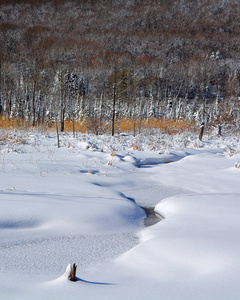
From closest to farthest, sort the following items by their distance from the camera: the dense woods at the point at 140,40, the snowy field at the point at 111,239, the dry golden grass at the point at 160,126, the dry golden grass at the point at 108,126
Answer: the snowy field at the point at 111,239 < the dry golden grass at the point at 108,126 < the dry golden grass at the point at 160,126 < the dense woods at the point at 140,40

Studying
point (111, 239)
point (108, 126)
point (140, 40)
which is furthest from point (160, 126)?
point (140, 40)

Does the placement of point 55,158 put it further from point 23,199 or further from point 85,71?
point 85,71

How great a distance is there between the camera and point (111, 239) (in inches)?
79.4

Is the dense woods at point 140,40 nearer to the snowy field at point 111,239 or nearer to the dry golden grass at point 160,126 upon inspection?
the dry golden grass at point 160,126

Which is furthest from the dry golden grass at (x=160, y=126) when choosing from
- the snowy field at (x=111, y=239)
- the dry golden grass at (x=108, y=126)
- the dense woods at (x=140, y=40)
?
the dense woods at (x=140, y=40)

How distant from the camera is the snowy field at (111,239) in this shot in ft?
3.65

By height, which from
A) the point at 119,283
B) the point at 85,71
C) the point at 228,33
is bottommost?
the point at 119,283

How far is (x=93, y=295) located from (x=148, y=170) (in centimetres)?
443

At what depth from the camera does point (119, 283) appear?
119 cm

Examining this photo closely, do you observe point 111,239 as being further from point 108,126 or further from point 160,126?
point 160,126

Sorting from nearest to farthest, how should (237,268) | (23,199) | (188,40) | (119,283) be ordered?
(119,283) → (237,268) → (23,199) → (188,40)

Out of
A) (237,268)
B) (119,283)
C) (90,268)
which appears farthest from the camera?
(90,268)

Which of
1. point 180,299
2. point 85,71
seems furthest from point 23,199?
point 85,71

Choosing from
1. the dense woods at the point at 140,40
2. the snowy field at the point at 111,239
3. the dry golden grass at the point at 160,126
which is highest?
the dense woods at the point at 140,40
